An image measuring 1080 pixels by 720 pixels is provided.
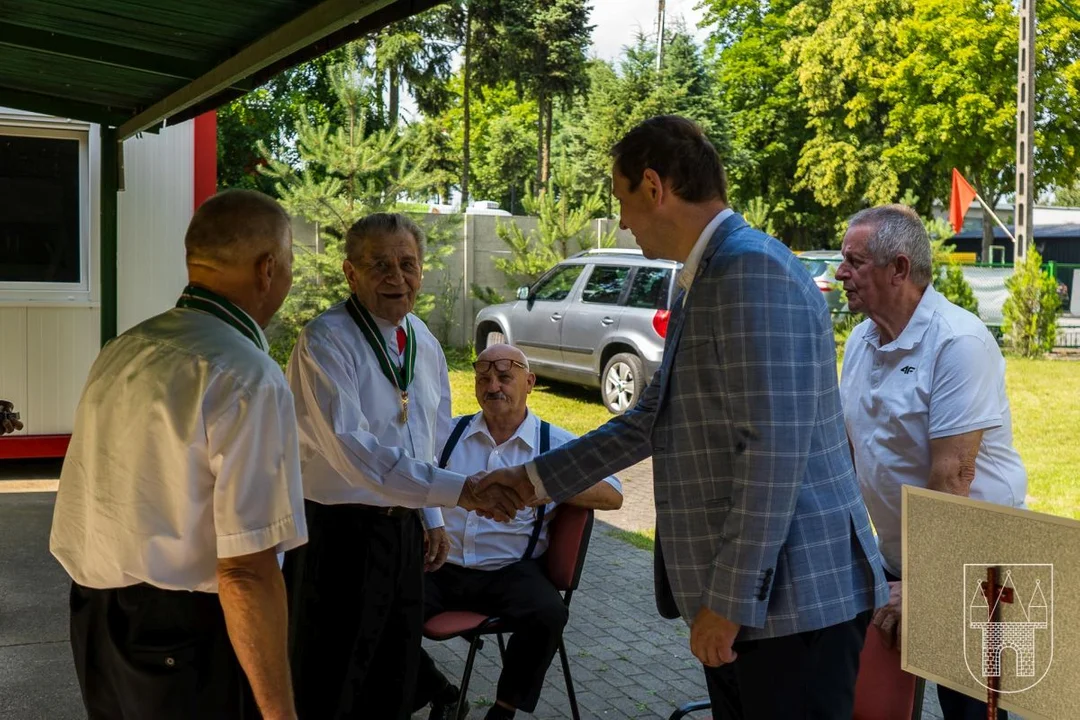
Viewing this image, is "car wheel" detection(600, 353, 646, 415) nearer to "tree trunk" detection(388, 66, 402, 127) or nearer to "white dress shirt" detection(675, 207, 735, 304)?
"white dress shirt" detection(675, 207, 735, 304)

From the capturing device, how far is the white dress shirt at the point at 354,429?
347 centimetres

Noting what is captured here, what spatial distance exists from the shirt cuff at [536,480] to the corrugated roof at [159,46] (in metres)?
1.37

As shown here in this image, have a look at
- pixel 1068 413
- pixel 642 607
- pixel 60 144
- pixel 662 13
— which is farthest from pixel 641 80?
pixel 642 607

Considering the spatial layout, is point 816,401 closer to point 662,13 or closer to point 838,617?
point 838,617

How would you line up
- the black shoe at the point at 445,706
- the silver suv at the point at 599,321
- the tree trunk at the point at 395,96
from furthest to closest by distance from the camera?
the tree trunk at the point at 395,96, the silver suv at the point at 599,321, the black shoe at the point at 445,706

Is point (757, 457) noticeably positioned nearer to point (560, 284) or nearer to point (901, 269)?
point (901, 269)

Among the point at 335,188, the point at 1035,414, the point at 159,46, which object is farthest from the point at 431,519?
the point at 335,188

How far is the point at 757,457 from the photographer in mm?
2377

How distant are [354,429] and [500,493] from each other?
502mm

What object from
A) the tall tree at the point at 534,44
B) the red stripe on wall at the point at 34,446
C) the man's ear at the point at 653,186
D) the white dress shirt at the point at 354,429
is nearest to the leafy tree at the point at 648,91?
the tall tree at the point at 534,44

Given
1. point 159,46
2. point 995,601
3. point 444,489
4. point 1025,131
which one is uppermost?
point 1025,131

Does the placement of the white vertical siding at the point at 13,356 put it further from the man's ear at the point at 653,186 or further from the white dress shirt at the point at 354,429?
the man's ear at the point at 653,186

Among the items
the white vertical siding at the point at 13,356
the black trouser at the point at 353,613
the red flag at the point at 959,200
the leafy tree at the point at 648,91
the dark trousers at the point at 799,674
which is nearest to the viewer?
the dark trousers at the point at 799,674

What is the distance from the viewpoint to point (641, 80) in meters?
31.4
